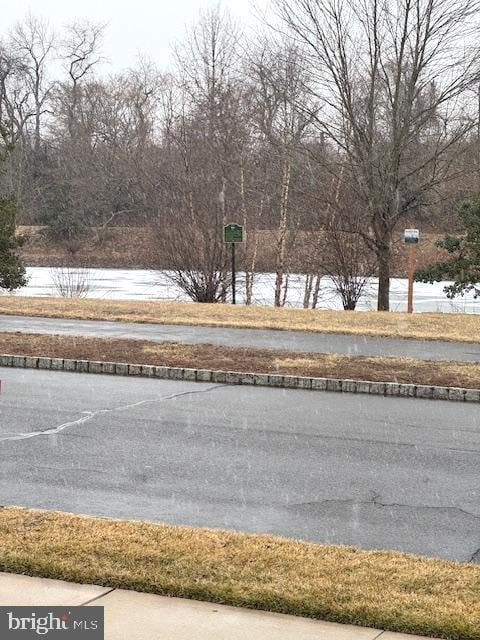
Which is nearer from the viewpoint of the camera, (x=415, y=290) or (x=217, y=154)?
(x=217, y=154)

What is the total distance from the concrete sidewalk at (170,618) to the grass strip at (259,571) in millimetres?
106

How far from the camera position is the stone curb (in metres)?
13.4

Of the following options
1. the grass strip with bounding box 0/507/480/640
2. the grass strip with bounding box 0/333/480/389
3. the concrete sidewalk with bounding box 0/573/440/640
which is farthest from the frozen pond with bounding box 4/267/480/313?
the concrete sidewalk with bounding box 0/573/440/640

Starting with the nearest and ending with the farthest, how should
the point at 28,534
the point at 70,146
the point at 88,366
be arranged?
the point at 28,534 → the point at 88,366 → the point at 70,146

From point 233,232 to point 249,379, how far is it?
12.6m

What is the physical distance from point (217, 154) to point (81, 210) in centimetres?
3198

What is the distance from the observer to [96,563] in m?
5.84

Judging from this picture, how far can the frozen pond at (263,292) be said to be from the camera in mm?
33156

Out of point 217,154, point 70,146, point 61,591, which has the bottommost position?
point 61,591

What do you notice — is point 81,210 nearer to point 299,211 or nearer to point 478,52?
point 299,211

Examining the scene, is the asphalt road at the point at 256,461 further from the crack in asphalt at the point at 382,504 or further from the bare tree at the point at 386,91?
the bare tree at the point at 386,91

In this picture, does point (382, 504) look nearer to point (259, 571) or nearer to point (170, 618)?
point (259, 571)

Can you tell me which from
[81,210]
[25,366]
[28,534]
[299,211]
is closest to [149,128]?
[81,210]

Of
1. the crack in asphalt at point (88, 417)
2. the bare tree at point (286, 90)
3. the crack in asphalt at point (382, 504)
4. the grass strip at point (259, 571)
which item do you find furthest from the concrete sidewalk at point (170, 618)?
the bare tree at point (286, 90)
